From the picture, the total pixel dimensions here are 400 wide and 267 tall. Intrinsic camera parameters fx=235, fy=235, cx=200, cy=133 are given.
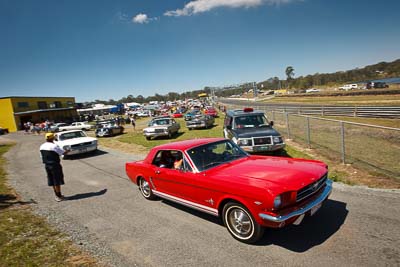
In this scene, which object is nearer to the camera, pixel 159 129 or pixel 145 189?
pixel 145 189

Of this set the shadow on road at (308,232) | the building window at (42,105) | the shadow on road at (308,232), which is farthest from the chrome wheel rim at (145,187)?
the building window at (42,105)

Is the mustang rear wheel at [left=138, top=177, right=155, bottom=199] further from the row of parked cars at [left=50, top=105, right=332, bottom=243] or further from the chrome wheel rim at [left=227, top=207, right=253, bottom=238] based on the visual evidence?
the chrome wheel rim at [left=227, top=207, right=253, bottom=238]

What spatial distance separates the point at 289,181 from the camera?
11.5ft

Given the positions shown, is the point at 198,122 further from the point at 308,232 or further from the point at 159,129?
the point at 308,232

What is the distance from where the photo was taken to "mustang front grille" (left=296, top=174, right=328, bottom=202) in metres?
3.47

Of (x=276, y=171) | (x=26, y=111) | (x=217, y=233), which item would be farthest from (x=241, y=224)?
(x=26, y=111)

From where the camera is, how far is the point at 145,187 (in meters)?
5.98

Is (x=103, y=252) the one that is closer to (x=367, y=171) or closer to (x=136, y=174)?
(x=136, y=174)

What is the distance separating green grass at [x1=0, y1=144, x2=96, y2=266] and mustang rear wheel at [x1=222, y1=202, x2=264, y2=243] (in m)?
2.19

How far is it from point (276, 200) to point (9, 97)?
61.1 meters

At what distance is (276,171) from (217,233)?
1.48m

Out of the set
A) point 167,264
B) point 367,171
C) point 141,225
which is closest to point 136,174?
point 141,225

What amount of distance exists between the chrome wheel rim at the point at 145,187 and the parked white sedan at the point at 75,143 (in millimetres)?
8361

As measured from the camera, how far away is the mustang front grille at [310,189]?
347cm
